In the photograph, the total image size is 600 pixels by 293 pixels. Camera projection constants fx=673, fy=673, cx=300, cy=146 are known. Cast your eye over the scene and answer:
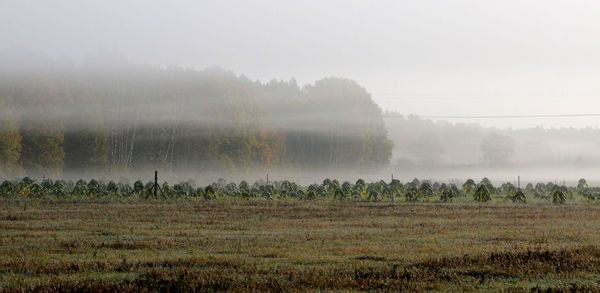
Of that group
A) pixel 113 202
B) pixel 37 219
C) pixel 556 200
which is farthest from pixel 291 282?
pixel 556 200

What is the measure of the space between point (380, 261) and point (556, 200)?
109 ft

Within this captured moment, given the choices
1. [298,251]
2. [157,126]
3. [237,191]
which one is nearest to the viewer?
[298,251]

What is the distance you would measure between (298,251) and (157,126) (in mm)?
84673

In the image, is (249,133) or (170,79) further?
(170,79)

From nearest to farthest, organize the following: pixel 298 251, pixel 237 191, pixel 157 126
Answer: pixel 298 251 → pixel 237 191 → pixel 157 126

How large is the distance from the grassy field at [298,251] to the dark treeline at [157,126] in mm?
57704

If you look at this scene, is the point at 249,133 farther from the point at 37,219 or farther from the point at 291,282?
the point at 291,282

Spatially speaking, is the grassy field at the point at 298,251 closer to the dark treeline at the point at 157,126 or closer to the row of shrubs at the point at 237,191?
the row of shrubs at the point at 237,191

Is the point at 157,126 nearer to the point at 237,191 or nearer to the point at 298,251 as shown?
the point at 237,191

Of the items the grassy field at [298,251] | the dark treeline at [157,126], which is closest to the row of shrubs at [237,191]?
the grassy field at [298,251]

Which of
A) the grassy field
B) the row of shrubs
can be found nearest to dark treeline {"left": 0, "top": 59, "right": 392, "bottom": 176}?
the row of shrubs

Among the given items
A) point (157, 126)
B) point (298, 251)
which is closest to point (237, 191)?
point (298, 251)

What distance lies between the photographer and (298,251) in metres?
19.1

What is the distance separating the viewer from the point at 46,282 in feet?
45.4
